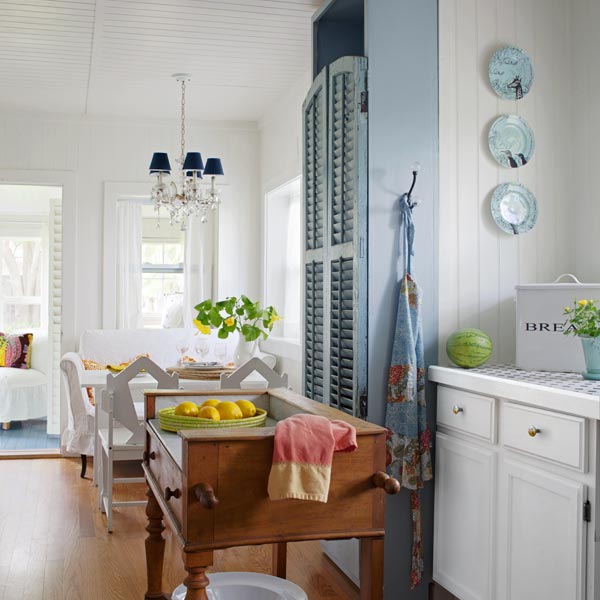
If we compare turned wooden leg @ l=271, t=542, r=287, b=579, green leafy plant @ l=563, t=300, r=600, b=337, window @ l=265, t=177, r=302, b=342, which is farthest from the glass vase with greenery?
window @ l=265, t=177, r=302, b=342

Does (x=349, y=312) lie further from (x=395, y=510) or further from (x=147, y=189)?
(x=147, y=189)

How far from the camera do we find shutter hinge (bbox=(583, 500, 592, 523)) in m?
2.12

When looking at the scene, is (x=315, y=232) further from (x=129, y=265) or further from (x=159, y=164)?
(x=129, y=265)

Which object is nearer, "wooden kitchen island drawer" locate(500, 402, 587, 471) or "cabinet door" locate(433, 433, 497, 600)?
"wooden kitchen island drawer" locate(500, 402, 587, 471)

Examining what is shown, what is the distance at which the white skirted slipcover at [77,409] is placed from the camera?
504 centimetres

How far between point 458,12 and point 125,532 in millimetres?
2951

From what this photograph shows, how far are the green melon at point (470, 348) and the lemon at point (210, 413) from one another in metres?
1.06

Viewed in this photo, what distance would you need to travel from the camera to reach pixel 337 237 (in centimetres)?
320

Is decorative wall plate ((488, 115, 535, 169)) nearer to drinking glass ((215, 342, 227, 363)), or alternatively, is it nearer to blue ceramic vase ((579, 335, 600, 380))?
blue ceramic vase ((579, 335, 600, 380))

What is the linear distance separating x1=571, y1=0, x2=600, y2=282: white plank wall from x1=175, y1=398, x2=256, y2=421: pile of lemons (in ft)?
5.16

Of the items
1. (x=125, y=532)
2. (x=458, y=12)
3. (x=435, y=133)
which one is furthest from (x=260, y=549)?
(x=458, y=12)

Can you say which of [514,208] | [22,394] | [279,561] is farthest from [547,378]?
[22,394]

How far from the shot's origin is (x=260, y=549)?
371 cm

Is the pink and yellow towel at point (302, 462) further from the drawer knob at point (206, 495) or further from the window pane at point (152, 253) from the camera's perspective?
the window pane at point (152, 253)
